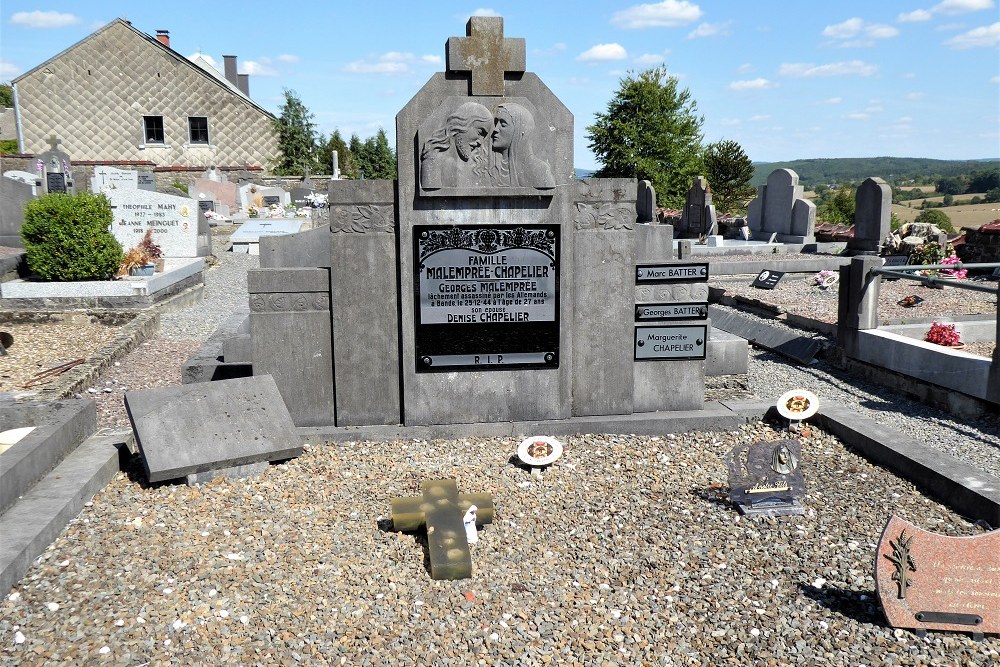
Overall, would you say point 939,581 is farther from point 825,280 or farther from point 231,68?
point 231,68

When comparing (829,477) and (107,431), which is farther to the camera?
(107,431)

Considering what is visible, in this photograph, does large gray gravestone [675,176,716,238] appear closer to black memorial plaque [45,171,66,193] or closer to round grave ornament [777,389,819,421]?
black memorial plaque [45,171,66,193]

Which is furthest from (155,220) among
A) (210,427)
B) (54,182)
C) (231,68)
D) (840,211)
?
(231,68)

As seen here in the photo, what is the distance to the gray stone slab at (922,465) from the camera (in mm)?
4941

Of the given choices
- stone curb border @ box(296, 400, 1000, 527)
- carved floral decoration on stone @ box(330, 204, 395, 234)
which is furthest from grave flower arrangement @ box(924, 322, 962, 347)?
carved floral decoration on stone @ box(330, 204, 395, 234)

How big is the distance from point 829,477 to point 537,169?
3.18 m

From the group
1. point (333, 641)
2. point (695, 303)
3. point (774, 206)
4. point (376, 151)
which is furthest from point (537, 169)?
point (376, 151)

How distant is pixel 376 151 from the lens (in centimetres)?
5034

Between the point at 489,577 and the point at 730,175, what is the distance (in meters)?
46.3

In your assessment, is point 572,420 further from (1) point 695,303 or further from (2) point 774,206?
(2) point 774,206

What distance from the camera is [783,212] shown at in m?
24.0

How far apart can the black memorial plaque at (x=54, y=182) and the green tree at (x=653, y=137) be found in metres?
34.5

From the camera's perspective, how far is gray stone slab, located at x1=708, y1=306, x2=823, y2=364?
1016cm

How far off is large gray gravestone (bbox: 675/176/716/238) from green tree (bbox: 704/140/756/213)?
19.3 metres
